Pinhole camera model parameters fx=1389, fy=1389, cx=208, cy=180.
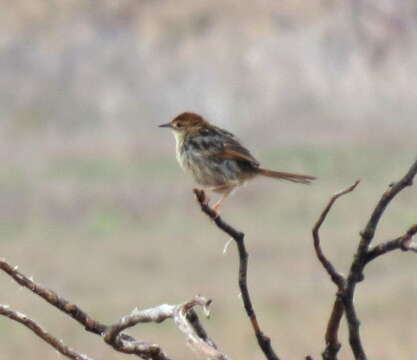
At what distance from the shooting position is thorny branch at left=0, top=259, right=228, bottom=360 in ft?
7.07

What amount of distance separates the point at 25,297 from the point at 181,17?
2121cm

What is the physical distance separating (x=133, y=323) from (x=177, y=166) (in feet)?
98.7

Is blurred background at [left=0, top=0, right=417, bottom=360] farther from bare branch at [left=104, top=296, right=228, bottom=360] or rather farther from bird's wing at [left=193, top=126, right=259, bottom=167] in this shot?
bare branch at [left=104, top=296, right=228, bottom=360]

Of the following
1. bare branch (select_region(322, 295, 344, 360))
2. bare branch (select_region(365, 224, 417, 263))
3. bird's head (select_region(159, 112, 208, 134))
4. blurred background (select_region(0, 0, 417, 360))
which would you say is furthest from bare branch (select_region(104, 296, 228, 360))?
blurred background (select_region(0, 0, 417, 360))

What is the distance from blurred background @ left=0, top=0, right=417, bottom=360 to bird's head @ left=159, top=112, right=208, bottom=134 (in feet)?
44.0

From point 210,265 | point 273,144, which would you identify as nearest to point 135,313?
point 210,265

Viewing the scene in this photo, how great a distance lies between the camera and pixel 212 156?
509cm

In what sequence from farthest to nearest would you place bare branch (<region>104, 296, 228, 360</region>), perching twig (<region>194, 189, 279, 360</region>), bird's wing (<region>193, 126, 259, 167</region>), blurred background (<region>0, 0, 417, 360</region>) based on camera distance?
blurred background (<region>0, 0, 417, 360</region>), bird's wing (<region>193, 126, 259, 167</region>), perching twig (<region>194, 189, 279, 360</region>), bare branch (<region>104, 296, 228, 360</region>)

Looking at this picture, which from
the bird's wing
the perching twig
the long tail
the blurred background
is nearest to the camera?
the perching twig

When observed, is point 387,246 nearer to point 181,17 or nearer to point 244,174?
point 244,174

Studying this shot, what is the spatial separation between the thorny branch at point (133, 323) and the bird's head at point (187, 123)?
2.65 m

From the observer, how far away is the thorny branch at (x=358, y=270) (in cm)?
210

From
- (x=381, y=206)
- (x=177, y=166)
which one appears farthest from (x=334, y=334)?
(x=177, y=166)

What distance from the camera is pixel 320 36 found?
4212cm
